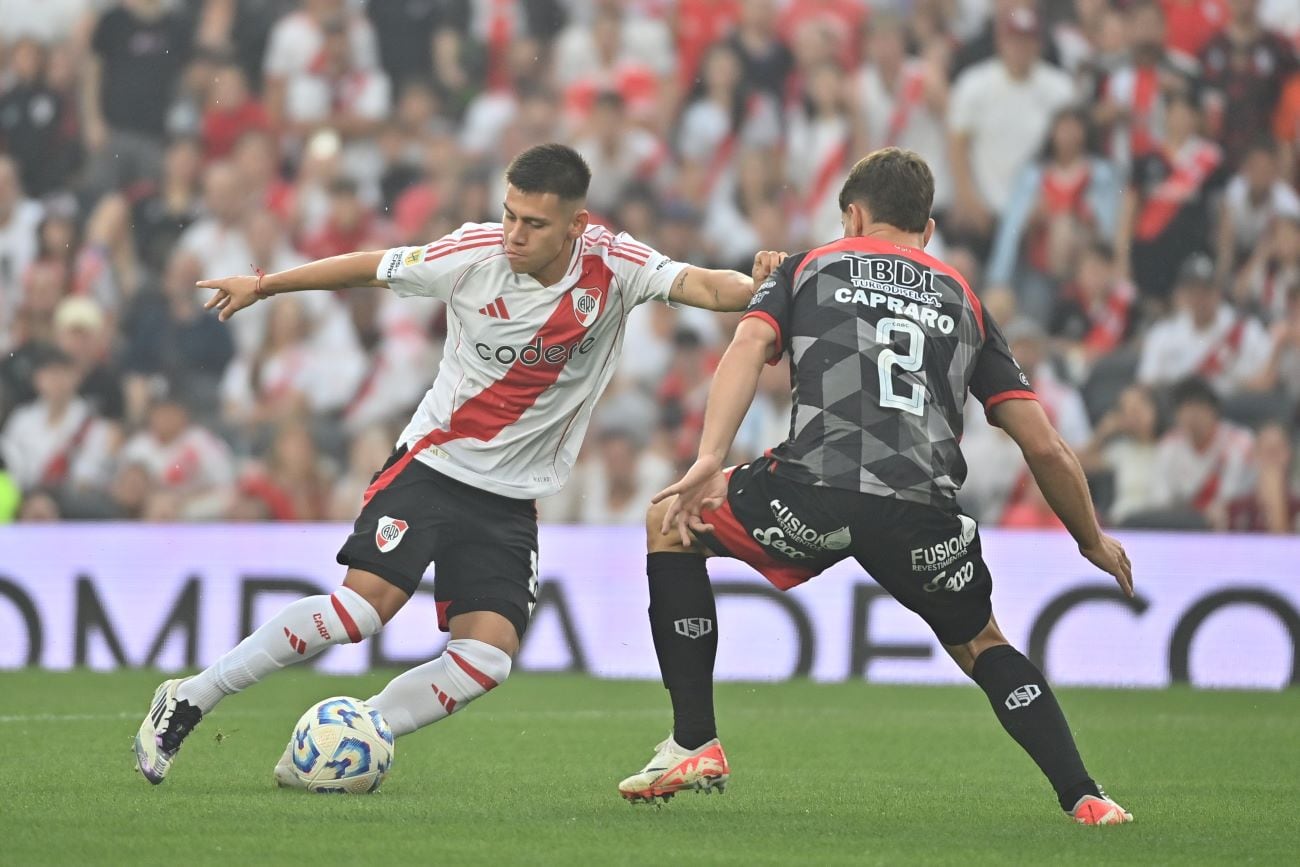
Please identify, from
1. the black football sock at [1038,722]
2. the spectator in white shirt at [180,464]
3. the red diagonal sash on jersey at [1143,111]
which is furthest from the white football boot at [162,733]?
the red diagonal sash on jersey at [1143,111]

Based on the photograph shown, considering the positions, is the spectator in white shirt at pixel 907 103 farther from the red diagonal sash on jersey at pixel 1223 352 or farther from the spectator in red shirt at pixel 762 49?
the red diagonal sash on jersey at pixel 1223 352

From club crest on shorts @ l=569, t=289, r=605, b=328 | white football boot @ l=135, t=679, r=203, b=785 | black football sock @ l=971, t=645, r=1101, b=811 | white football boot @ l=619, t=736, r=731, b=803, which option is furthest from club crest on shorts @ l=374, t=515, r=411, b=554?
black football sock @ l=971, t=645, r=1101, b=811

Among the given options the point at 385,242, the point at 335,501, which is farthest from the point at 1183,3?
the point at 335,501

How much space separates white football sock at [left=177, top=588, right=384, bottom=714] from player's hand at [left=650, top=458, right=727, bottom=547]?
1.29 metres

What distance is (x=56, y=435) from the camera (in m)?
14.1

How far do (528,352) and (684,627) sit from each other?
4.05 feet

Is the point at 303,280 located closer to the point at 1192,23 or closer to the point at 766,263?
the point at 766,263

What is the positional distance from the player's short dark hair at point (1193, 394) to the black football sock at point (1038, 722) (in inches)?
294

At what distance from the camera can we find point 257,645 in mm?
6461

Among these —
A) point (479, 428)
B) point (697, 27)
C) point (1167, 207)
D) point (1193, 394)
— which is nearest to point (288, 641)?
point (479, 428)

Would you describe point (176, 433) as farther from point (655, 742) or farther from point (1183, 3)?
point (1183, 3)

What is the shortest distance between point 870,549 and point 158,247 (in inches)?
418

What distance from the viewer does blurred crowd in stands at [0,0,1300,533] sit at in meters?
13.5

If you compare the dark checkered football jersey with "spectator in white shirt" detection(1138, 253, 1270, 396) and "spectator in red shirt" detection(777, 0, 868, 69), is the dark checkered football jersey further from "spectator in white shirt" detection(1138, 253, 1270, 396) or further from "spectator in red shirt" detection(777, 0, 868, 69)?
"spectator in red shirt" detection(777, 0, 868, 69)
